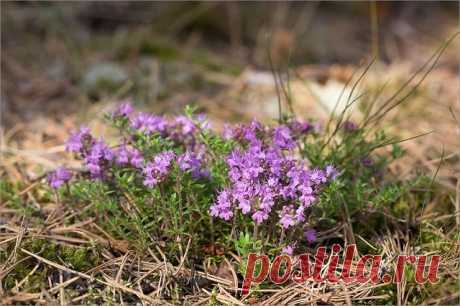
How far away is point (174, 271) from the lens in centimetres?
262

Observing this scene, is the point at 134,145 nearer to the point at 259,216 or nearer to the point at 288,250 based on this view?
the point at 259,216

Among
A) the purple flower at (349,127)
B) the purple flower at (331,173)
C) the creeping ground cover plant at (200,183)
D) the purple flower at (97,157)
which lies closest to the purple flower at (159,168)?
the creeping ground cover plant at (200,183)

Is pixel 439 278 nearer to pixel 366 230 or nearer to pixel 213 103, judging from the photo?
pixel 366 230

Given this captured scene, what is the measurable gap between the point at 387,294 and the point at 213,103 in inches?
111

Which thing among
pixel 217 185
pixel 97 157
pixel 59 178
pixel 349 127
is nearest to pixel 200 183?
pixel 217 185

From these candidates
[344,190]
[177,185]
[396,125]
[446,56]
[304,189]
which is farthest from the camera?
[446,56]

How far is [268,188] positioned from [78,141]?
106cm

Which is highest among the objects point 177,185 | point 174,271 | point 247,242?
point 177,185

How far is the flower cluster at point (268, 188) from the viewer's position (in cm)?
237

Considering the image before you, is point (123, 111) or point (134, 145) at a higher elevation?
point (123, 111)

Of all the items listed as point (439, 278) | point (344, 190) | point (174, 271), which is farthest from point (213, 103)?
point (439, 278)

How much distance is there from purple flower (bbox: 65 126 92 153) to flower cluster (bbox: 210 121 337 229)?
80 cm

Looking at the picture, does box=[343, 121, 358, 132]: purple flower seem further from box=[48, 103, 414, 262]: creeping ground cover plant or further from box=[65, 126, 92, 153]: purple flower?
box=[65, 126, 92, 153]: purple flower

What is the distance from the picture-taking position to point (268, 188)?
2361mm
